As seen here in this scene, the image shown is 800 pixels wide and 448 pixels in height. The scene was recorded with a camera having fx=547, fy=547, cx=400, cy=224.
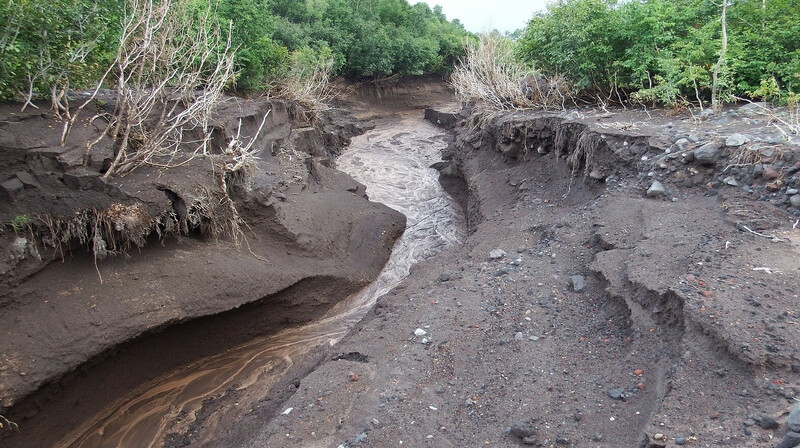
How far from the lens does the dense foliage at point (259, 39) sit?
6.02 meters

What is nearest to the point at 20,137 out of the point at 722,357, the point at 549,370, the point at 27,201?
the point at 27,201

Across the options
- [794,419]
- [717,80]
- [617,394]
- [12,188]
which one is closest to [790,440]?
[794,419]

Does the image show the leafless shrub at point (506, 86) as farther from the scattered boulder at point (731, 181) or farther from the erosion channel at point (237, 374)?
the scattered boulder at point (731, 181)

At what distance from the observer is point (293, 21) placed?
21.3 metres

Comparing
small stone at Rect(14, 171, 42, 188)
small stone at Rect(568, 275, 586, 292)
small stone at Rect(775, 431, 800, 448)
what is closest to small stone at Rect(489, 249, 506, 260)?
small stone at Rect(568, 275, 586, 292)

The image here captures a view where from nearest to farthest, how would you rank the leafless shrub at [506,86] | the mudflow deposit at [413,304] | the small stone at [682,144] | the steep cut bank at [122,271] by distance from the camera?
the mudflow deposit at [413,304] → the steep cut bank at [122,271] → the small stone at [682,144] → the leafless shrub at [506,86]

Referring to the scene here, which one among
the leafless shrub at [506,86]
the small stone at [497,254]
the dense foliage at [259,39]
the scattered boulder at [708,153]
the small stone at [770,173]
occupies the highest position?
the dense foliage at [259,39]

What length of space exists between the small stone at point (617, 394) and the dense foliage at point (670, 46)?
541 cm

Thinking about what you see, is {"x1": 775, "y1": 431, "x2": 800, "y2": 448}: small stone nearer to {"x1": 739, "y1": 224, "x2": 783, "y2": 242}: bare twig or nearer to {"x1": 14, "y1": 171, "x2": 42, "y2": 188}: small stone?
{"x1": 739, "y1": 224, "x2": 783, "y2": 242}: bare twig

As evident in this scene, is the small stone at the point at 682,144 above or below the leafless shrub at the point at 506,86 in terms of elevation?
below

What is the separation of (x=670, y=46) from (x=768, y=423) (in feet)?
23.1

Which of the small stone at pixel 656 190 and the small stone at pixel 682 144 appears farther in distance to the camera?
the small stone at pixel 682 144

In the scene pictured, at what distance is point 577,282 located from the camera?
5.54 m

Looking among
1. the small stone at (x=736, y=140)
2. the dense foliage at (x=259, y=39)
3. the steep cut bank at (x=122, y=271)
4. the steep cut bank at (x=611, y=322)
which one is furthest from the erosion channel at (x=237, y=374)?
the small stone at (x=736, y=140)
